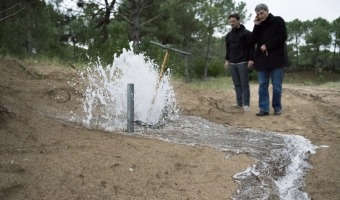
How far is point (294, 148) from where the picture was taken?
4.17 meters

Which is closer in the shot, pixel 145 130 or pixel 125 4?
pixel 145 130

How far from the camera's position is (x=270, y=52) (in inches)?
227

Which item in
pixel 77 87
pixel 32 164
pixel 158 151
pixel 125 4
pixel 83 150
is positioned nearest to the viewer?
pixel 32 164

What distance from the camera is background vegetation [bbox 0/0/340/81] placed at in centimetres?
1342

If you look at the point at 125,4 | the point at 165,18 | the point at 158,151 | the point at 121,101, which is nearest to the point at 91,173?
the point at 158,151

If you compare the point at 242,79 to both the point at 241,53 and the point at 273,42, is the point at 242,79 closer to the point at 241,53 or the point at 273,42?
the point at 241,53

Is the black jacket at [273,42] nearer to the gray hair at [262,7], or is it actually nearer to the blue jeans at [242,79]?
the gray hair at [262,7]

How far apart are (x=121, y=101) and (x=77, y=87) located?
2236 millimetres

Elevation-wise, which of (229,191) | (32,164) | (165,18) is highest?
(165,18)

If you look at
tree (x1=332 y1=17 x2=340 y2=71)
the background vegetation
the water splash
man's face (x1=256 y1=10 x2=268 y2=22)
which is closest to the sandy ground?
the water splash

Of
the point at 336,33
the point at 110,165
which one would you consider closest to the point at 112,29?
the point at 110,165

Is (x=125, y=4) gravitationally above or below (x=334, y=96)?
above

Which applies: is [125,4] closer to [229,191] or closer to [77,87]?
[77,87]

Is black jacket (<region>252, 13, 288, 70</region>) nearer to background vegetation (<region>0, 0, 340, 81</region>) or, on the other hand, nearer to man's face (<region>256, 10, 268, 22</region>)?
man's face (<region>256, 10, 268, 22</region>)
